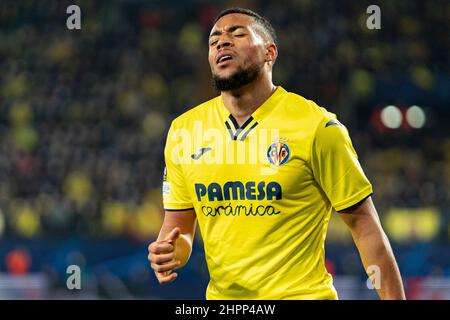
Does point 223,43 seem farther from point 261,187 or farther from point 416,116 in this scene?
point 416,116

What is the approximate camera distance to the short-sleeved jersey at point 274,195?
3307 mm

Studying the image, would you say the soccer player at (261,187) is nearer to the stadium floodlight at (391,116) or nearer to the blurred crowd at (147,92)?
the blurred crowd at (147,92)

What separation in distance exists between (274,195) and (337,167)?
297 millimetres

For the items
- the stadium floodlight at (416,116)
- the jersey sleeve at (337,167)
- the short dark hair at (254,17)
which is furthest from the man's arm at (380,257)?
→ the stadium floodlight at (416,116)

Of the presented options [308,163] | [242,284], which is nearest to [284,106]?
[308,163]

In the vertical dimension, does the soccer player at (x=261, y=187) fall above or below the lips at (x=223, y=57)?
below

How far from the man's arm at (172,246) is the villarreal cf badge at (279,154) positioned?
0.51 m

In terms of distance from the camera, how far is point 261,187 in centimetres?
338

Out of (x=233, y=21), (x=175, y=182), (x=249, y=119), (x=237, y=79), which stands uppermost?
(x=233, y=21)

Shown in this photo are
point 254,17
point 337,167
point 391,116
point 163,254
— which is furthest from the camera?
point 391,116

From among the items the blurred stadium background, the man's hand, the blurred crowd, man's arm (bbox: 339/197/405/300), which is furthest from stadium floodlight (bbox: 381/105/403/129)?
the man's hand

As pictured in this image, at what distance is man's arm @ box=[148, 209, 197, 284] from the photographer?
312cm

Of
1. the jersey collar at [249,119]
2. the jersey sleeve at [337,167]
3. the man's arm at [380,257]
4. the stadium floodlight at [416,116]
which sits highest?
the stadium floodlight at [416,116]

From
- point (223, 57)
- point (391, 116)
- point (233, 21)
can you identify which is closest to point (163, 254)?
point (223, 57)
